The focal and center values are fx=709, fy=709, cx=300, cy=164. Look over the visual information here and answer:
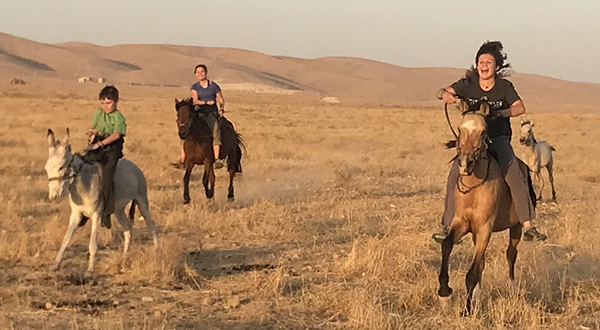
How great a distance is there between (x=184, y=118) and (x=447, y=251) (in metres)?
7.98

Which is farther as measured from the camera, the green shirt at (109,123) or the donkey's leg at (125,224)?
the donkey's leg at (125,224)

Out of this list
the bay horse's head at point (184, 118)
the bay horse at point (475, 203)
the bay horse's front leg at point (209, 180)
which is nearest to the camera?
the bay horse at point (475, 203)

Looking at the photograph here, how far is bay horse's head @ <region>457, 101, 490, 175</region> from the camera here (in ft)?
20.1

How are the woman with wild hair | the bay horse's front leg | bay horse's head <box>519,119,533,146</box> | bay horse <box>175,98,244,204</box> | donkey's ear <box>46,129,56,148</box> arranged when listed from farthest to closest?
bay horse's head <box>519,119,533,146</box>, the bay horse's front leg, bay horse <box>175,98,244,204</box>, donkey's ear <box>46,129,56,148</box>, the woman with wild hair

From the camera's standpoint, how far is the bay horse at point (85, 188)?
7508 millimetres

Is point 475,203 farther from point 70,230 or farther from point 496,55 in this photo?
point 70,230

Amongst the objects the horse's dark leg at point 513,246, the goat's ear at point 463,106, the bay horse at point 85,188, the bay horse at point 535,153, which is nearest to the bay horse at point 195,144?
the bay horse at point 85,188

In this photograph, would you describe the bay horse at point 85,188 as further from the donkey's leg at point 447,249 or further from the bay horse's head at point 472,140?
the bay horse's head at point 472,140

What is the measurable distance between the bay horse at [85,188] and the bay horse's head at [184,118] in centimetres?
422

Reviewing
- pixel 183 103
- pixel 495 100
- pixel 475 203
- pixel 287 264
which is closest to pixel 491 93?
pixel 495 100

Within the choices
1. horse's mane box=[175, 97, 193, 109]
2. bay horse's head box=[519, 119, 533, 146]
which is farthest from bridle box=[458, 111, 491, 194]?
bay horse's head box=[519, 119, 533, 146]

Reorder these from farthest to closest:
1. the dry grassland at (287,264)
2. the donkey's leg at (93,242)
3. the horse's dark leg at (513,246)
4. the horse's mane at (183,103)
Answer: the horse's mane at (183,103) < the donkey's leg at (93,242) < the horse's dark leg at (513,246) < the dry grassland at (287,264)

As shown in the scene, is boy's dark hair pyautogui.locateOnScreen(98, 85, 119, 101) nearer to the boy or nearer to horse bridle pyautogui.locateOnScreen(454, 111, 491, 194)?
the boy

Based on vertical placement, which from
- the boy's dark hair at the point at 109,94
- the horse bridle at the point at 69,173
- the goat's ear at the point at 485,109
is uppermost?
the goat's ear at the point at 485,109
